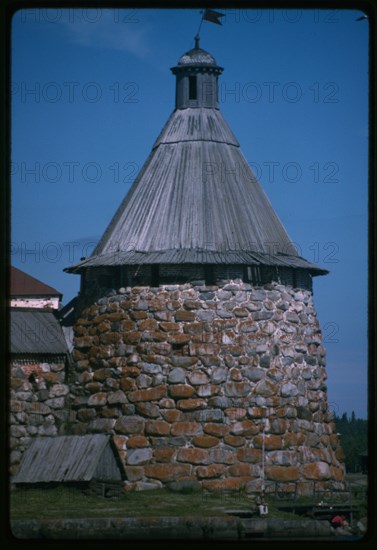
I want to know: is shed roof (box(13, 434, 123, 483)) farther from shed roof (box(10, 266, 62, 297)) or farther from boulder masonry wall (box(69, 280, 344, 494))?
shed roof (box(10, 266, 62, 297))

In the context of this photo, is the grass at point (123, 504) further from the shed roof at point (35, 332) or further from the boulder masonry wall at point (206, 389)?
the shed roof at point (35, 332)

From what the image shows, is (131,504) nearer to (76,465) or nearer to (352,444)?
(76,465)

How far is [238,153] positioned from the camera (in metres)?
23.0

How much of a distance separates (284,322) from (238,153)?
12.3ft

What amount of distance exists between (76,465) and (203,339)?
3.18 metres

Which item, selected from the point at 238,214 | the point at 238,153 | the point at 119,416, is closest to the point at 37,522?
the point at 119,416

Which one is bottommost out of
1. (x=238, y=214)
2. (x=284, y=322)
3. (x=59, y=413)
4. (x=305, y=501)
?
(x=305, y=501)

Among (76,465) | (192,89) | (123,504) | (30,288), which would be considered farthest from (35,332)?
(30,288)

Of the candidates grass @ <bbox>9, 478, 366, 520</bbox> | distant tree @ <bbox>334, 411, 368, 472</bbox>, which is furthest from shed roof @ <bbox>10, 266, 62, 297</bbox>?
grass @ <bbox>9, 478, 366, 520</bbox>

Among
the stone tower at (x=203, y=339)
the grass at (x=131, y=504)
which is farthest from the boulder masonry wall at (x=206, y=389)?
the grass at (x=131, y=504)

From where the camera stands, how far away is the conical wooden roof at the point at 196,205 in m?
21.3

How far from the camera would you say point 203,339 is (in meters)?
20.6
